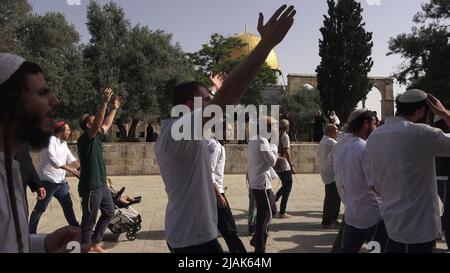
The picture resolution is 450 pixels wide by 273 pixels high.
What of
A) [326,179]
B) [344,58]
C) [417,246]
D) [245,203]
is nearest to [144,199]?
[245,203]

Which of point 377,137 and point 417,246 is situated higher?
point 377,137

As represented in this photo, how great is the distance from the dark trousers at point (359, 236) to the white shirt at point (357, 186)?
0.13 feet

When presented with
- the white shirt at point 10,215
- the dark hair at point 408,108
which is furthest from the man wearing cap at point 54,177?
the white shirt at point 10,215

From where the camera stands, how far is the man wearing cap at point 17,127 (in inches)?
57.9

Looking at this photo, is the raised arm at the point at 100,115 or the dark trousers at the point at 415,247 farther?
the raised arm at the point at 100,115

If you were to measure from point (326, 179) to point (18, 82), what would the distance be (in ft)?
20.3

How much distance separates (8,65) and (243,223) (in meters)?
6.53

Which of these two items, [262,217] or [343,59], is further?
[343,59]

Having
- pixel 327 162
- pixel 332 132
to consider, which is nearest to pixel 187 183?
pixel 327 162

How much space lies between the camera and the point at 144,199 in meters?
10.6

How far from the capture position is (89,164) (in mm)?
5320

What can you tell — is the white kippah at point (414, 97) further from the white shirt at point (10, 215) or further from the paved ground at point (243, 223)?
the paved ground at point (243, 223)

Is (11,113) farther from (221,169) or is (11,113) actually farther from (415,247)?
(221,169)
